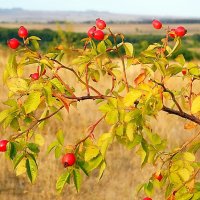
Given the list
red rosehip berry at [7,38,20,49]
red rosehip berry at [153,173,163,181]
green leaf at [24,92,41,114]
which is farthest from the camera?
red rosehip berry at [153,173,163,181]

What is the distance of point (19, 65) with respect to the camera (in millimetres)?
1626

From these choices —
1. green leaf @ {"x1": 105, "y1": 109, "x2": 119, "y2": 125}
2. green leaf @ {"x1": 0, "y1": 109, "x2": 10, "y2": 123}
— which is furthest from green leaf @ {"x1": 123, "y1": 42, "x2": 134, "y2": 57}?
green leaf @ {"x1": 0, "y1": 109, "x2": 10, "y2": 123}

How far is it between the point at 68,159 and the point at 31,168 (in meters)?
0.14

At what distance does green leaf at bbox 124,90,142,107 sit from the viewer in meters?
1.44

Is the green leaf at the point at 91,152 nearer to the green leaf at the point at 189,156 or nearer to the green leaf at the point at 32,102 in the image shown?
the green leaf at the point at 32,102

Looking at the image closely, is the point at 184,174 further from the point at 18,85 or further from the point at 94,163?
the point at 18,85

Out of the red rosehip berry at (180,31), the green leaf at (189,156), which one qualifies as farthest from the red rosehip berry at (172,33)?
the green leaf at (189,156)

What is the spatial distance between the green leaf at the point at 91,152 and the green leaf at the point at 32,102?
0.77 ft

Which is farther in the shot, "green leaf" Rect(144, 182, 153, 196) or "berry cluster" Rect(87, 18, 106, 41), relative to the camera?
"green leaf" Rect(144, 182, 153, 196)

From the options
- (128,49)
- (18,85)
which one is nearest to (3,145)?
(18,85)

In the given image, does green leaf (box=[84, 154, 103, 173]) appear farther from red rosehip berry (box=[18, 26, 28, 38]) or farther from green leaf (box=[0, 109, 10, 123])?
red rosehip berry (box=[18, 26, 28, 38])

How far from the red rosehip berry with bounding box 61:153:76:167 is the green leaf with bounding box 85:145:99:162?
42mm

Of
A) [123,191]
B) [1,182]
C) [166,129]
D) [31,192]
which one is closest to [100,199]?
Result: [123,191]

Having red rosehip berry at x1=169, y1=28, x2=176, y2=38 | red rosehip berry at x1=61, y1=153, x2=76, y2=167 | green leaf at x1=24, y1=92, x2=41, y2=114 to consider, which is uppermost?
red rosehip berry at x1=169, y1=28, x2=176, y2=38
